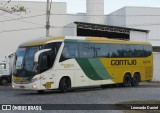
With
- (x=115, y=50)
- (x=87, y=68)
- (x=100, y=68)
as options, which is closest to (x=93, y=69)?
(x=87, y=68)

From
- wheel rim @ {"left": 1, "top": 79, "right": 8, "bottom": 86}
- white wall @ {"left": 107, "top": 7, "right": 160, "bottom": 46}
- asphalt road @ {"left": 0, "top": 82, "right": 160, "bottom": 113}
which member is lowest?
wheel rim @ {"left": 1, "top": 79, "right": 8, "bottom": 86}

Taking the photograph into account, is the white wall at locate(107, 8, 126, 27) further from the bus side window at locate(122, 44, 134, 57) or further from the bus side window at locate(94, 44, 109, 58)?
the bus side window at locate(94, 44, 109, 58)

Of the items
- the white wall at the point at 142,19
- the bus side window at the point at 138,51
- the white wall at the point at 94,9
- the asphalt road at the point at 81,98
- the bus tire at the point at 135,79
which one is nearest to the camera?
the asphalt road at the point at 81,98

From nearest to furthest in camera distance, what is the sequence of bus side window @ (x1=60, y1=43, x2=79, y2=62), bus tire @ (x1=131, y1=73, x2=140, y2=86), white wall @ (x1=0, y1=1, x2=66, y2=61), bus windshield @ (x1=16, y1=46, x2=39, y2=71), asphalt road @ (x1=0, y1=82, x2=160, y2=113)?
1. asphalt road @ (x1=0, y1=82, x2=160, y2=113)
2. bus windshield @ (x1=16, y1=46, x2=39, y2=71)
3. bus side window @ (x1=60, y1=43, x2=79, y2=62)
4. bus tire @ (x1=131, y1=73, x2=140, y2=86)
5. white wall @ (x1=0, y1=1, x2=66, y2=61)

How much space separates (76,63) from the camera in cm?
2720

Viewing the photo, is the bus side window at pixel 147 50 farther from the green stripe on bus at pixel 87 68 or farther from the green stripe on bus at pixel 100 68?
the green stripe on bus at pixel 87 68

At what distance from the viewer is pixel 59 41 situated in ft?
86.0

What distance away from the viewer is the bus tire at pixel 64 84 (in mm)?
26016

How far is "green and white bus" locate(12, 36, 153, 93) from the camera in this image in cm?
2517

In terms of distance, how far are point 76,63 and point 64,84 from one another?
1687 millimetres

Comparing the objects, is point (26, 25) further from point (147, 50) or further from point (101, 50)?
point (101, 50)

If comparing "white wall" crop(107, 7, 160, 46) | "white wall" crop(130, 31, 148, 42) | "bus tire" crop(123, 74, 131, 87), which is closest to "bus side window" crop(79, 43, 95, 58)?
"bus tire" crop(123, 74, 131, 87)

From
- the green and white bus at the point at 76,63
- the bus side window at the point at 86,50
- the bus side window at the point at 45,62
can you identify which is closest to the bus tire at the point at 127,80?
the green and white bus at the point at 76,63

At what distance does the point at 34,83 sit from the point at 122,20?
161 feet
